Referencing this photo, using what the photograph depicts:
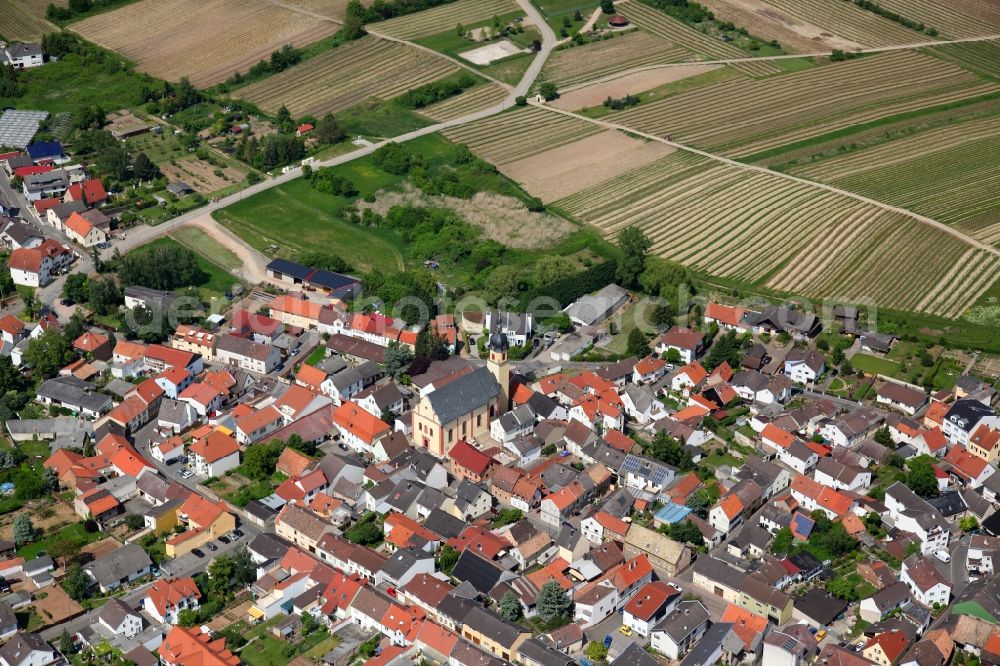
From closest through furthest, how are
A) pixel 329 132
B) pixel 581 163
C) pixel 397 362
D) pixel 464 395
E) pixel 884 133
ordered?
pixel 464 395 → pixel 397 362 → pixel 581 163 → pixel 329 132 → pixel 884 133

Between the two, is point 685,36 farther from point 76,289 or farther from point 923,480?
point 923,480

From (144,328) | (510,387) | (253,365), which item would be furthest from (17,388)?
(510,387)

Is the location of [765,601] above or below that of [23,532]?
above

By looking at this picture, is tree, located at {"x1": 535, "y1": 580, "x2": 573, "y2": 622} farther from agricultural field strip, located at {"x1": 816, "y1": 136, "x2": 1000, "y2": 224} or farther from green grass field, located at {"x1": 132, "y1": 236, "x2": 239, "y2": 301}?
agricultural field strip, located at {"x1": 816, "y1": 136, "x2": 1000, "y2": 224}

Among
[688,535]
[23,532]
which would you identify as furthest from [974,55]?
[23,532]

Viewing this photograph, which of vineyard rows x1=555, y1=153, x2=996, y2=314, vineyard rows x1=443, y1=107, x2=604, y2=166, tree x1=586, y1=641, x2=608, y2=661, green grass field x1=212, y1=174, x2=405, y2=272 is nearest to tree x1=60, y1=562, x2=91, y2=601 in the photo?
tree x1=586, y1=641, x2=608, y2=661
